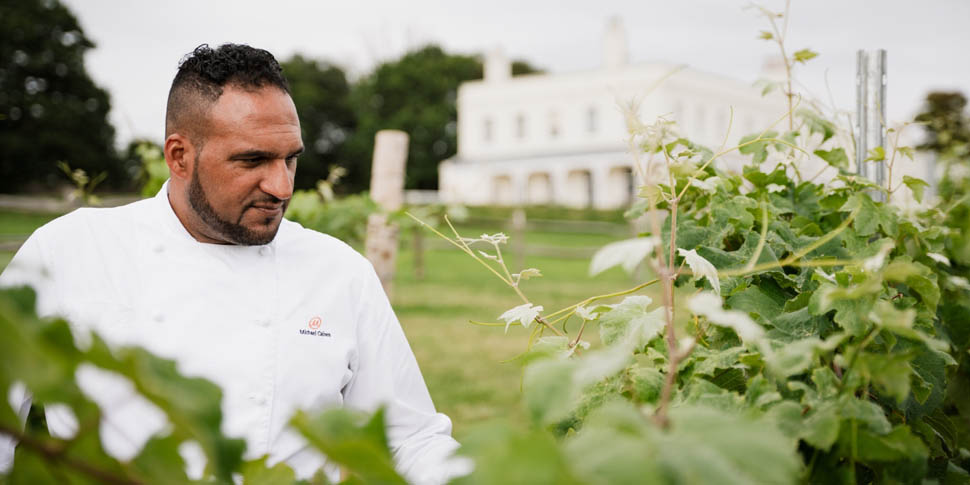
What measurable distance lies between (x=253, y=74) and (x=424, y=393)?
109 cm

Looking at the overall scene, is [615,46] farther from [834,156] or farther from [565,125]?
[834,156]

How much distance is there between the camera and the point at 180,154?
7.62 ft

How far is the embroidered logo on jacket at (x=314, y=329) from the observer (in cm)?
227

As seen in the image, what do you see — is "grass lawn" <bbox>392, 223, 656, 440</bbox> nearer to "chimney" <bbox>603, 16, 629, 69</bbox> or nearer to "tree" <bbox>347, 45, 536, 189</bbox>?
"chimney" <bbox>603, 16, 629, 69</bbox>

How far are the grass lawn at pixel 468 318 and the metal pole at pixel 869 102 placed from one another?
1.76 meters

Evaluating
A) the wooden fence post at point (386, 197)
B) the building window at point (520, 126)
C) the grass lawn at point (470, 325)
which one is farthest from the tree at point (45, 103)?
the wooden fence post at point (386, 197)

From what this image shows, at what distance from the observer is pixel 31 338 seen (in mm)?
535

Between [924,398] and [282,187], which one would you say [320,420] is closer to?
[924,398]

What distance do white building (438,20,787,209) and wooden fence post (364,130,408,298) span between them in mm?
37694

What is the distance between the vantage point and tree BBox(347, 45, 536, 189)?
55469 millimetres

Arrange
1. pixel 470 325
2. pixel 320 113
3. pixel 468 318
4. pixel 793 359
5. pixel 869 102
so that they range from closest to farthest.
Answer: pixel 793 359 → pixel 869 102 → pixel 470 325 → pixel 468 318 → pixel 320 113

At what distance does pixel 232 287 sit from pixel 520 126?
2043 inches

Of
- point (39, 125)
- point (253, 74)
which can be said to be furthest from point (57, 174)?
point (253, 74)

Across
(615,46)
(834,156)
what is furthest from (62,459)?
(615,46)
